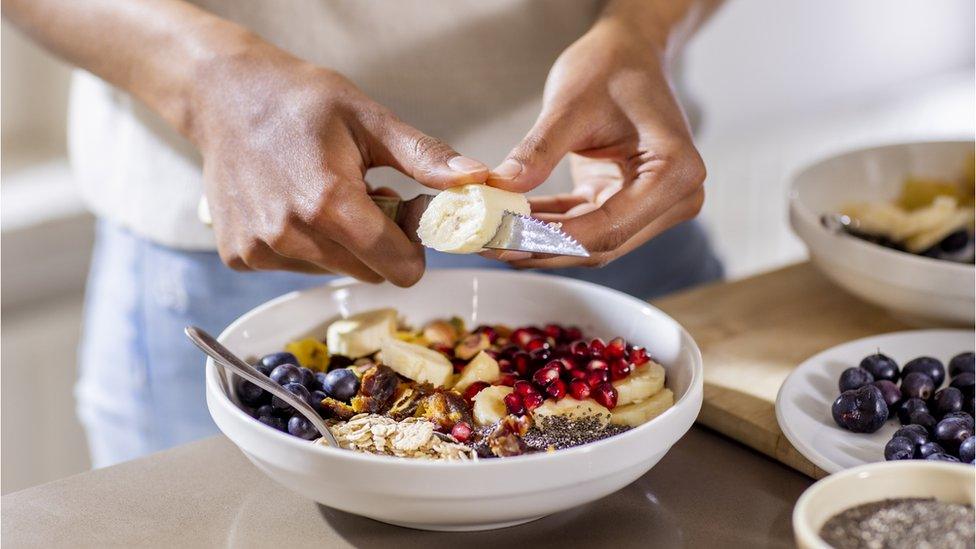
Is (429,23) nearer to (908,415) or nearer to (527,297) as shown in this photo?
(527,297)

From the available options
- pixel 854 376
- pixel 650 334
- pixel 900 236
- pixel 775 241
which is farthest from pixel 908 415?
pixel 775 241

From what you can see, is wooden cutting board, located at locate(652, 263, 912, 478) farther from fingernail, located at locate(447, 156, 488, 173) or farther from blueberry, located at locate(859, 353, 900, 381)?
fingernail, located at locate(447, 156, 488, 173)

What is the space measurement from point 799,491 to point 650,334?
0.21 meters

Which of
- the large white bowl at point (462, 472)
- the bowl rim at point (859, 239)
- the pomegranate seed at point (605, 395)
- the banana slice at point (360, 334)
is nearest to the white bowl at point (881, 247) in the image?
the bowl rim at point (859, 239)

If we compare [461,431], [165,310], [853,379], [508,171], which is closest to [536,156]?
[508,171]

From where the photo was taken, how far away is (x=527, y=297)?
1129 millimetres

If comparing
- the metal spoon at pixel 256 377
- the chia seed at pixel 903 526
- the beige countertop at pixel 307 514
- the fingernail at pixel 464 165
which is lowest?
the beige countertop at pixel 307 514

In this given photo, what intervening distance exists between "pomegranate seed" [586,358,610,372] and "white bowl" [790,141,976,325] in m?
0.39

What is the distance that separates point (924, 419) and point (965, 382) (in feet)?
0.30

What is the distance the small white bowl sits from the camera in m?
0.67

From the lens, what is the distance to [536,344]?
1.03m

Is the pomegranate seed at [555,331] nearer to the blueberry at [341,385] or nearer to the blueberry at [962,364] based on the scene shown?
the blueberry at [341,385]

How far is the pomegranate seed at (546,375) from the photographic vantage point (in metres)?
0.92

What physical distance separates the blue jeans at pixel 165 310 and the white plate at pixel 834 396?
474mm
